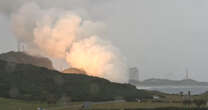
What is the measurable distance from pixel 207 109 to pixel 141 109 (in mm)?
17551

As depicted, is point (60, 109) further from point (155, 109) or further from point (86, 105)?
point (155, 109)

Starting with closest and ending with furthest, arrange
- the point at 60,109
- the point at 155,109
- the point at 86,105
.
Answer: the point at 155,109 < the point at 86,105 < the point at 60,109

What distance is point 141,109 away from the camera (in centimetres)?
9444

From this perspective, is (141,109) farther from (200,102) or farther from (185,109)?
(200,102)

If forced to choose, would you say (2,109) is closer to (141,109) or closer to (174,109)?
(141,109)

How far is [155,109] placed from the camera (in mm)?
93250

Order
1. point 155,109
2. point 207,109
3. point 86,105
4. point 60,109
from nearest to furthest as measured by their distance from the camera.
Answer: point 207,109 < point 155,109 < point 86,105 < point 60,109

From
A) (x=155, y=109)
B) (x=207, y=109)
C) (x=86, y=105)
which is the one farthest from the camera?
(x=86, y=105)

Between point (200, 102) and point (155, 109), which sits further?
point (200, 102)

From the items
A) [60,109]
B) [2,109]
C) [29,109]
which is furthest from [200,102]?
[2,109]

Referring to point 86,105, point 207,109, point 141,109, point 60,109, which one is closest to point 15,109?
point 60,109

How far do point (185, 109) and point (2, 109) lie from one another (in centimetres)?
6040

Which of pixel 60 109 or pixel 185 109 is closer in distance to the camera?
pixel 185 109

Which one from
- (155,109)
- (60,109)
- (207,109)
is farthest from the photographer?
(60,109)
